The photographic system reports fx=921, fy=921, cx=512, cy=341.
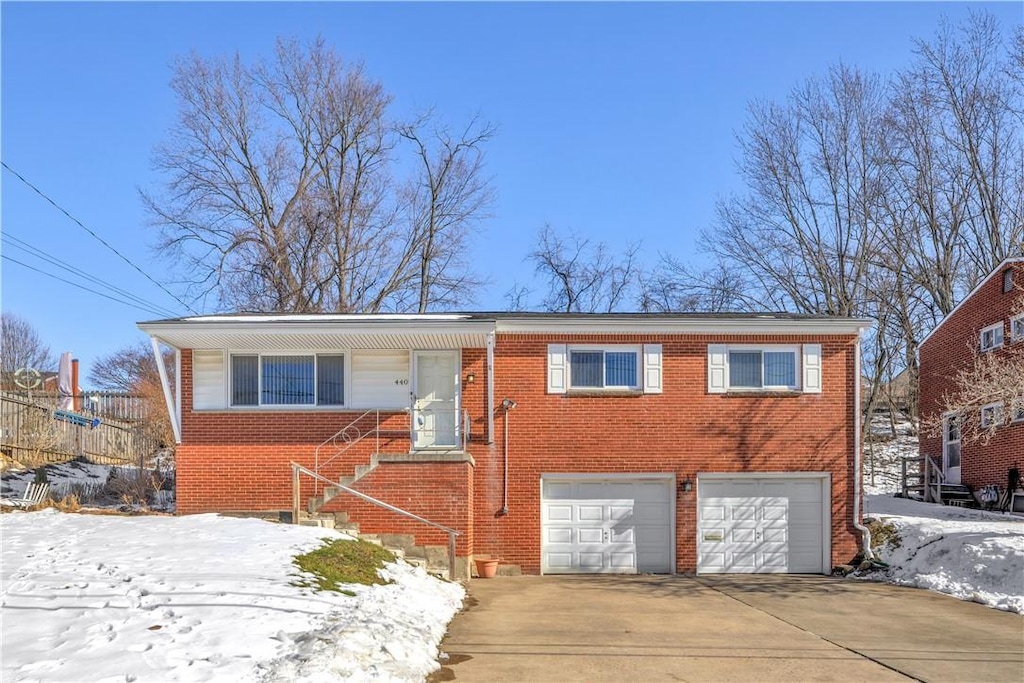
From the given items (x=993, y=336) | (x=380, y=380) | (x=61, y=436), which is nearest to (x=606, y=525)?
(x=380, y=380)

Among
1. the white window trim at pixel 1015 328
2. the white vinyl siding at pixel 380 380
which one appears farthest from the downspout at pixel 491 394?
the white window trim at pixel 1015 328

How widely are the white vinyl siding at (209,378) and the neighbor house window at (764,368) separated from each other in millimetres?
11010

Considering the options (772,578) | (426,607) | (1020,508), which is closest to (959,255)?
(1020,508)

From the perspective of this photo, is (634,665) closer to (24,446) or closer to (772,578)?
(772,578)

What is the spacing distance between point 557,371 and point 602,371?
3.34 ft

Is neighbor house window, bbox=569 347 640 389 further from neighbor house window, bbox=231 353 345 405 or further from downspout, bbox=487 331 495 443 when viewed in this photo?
neighbor house window, bbox=231 353 345 405

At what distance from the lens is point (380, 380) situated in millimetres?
19656

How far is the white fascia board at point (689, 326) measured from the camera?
780 inches

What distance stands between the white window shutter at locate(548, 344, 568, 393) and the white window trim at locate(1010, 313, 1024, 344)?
11.3 meters

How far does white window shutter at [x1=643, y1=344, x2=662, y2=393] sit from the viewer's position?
2009 centimetres

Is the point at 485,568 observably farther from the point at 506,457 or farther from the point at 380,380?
the point at 380,380

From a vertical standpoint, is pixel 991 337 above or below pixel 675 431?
above

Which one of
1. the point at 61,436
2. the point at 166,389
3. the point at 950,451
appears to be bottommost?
the point at 950,451

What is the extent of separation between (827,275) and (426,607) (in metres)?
28.8
